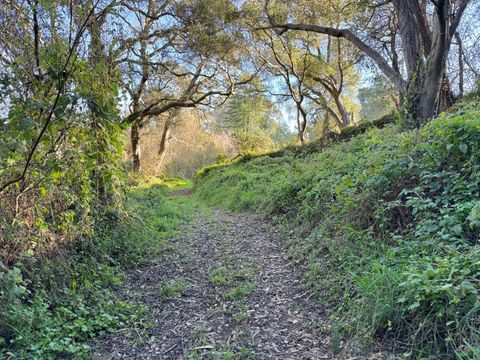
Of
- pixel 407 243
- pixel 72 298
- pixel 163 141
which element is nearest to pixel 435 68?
pixel 407 243

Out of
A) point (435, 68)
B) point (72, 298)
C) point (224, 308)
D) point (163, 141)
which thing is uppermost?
point (163, 141)

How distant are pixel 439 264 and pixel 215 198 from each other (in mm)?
9408

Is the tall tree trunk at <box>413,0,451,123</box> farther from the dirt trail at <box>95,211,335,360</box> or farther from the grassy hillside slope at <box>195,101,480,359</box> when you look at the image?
the dirt trail at <box>95,211,335,360</box>

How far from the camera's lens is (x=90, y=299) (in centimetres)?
301

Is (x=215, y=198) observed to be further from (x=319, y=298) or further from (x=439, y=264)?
(x=439, y=264)

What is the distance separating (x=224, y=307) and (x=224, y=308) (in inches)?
0.9

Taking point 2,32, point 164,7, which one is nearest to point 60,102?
point 2,32

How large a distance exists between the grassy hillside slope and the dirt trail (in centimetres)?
29

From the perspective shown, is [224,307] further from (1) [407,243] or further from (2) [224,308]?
(1) [407,243]

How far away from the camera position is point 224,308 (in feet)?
10.3

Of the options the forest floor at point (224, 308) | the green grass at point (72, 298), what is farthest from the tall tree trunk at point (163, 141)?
the green grass at point (72, 298)

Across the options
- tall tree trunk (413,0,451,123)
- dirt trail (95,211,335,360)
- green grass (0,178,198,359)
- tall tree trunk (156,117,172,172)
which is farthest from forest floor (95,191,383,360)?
tall tree trunk (156,117,172,172)

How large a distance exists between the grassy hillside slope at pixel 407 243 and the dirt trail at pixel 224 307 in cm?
29

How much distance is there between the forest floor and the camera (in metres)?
2.47
